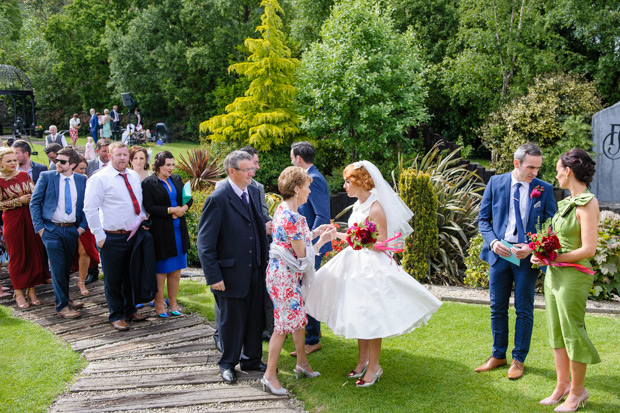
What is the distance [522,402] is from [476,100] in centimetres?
1449

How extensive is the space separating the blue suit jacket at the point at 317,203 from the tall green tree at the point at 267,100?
9.04 meters

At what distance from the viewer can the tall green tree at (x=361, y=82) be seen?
43.8 feet

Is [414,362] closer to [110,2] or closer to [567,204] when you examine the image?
[567,204]

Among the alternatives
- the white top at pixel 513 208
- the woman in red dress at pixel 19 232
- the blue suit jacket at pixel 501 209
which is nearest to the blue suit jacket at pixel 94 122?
the woman in red dress at pixel 19 232

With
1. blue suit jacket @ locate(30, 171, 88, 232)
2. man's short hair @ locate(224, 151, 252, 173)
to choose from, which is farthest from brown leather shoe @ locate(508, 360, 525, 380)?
blue suit jacket @ locate(30, 171, 88, 232)

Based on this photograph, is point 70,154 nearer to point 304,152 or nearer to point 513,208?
point 304,152

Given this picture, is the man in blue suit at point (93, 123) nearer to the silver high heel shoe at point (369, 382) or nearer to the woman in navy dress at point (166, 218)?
the woman in navy dress at point (166, 218)

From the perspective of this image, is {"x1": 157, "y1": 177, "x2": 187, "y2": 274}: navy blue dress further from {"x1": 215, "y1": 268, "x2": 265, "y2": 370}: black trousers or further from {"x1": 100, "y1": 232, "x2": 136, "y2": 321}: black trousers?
{"x1": 215, "y1": 268, "x2": 265, "y2": 370}: black trousers

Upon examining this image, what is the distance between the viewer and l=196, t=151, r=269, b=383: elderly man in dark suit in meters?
4.51

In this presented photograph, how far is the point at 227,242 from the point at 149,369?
5.00ft

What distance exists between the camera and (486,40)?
1527 cm

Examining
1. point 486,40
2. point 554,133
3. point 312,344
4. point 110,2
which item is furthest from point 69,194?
point 110,2

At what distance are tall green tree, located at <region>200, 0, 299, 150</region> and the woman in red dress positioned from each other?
786 centimetres

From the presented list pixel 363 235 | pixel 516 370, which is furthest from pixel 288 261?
pixel 516 370
